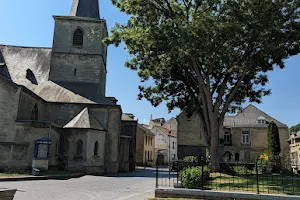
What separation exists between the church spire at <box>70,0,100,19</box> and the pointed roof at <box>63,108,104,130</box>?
40.0 ft

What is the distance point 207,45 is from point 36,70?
21.3 meters

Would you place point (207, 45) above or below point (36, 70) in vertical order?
below

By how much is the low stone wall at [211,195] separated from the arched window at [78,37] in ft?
80.9

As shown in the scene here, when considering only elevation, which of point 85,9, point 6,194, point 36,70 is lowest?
point 6,194

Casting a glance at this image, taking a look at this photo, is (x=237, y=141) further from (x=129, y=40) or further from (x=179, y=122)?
(x=129, y=40)

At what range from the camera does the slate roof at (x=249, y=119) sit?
4134cm

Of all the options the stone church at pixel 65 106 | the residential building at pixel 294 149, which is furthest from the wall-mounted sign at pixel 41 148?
the residential building at pixel 294 149

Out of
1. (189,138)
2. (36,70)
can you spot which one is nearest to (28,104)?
(36,70)

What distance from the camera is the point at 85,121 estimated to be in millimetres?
25844

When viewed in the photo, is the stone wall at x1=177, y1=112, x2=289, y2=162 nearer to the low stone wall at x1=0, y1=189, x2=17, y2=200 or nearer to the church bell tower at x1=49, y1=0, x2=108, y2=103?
the church bell tower at x1=49, y1=0, x2=108, y2=103

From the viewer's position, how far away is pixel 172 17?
19.2 metres

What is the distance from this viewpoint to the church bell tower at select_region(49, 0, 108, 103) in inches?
1225

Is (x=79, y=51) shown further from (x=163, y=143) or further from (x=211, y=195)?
(x=163, y=143)

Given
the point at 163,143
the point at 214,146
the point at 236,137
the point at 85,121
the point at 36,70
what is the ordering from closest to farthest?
the point at 214,146 → the point at 85,121 → the point at 36,70 → the point at 236,137 → the point at 163,143
